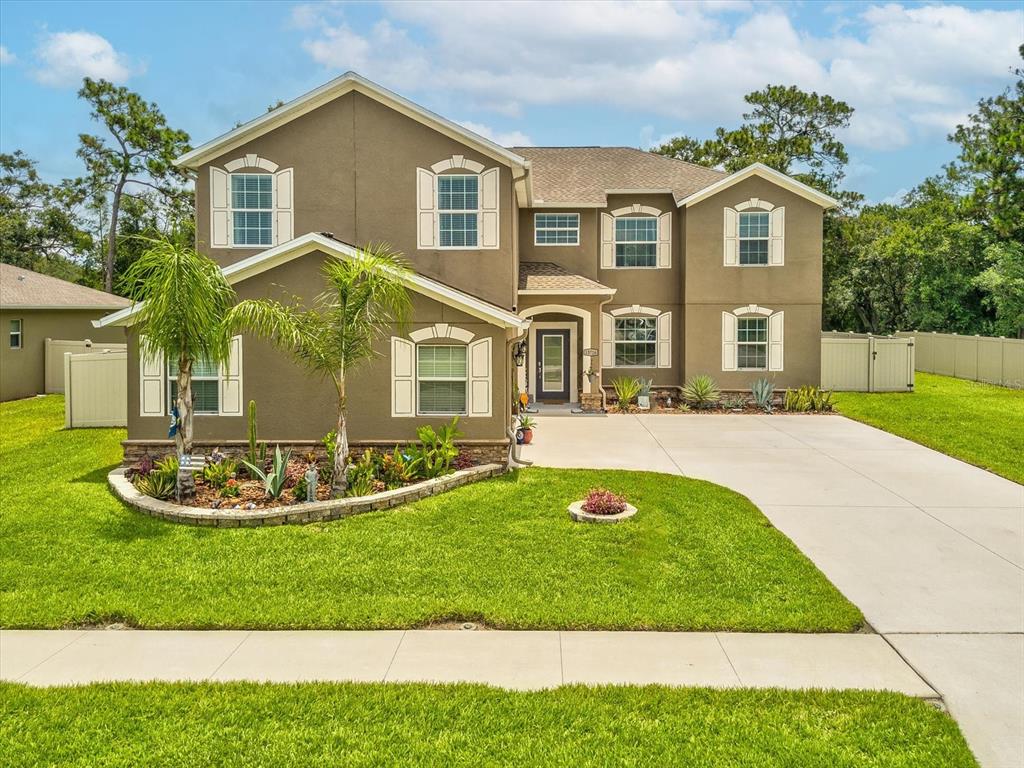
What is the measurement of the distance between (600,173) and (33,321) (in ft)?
62.1

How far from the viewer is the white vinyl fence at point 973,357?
25.1 m

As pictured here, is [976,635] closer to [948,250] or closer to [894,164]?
[948,250]

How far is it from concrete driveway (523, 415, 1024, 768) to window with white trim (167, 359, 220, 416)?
5.80m

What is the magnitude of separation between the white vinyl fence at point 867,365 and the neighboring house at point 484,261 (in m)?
2.83

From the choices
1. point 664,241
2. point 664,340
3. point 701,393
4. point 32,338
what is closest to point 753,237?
point 664,241

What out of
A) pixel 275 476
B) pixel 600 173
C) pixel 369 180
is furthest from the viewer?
pixel 600 173

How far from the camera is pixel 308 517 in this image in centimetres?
1017

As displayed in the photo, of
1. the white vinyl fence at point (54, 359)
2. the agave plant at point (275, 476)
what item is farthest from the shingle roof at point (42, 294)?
the agave plant at point (275, 476)

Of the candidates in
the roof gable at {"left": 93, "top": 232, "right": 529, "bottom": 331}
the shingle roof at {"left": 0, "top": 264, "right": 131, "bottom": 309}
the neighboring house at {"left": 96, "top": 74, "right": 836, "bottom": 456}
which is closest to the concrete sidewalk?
the neighboring house at {"left": 96, "top": 74, "right": 836, "bottom": 456}

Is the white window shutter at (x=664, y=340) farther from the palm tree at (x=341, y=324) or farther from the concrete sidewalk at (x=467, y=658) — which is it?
the concrete sidewalk at (x=467, y=658)

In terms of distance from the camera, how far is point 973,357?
89.8 feet

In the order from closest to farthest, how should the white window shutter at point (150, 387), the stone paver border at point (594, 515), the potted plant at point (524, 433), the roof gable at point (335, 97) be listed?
the stone paver border at point (594, 515)
the white window shutter at point (150, 387)
the potted plant at point (524, 433)
the roof gable at point (335, 97)

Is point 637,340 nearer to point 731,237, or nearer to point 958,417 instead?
point 731,237

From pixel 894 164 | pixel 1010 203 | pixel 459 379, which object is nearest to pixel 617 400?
pixel 459 379
